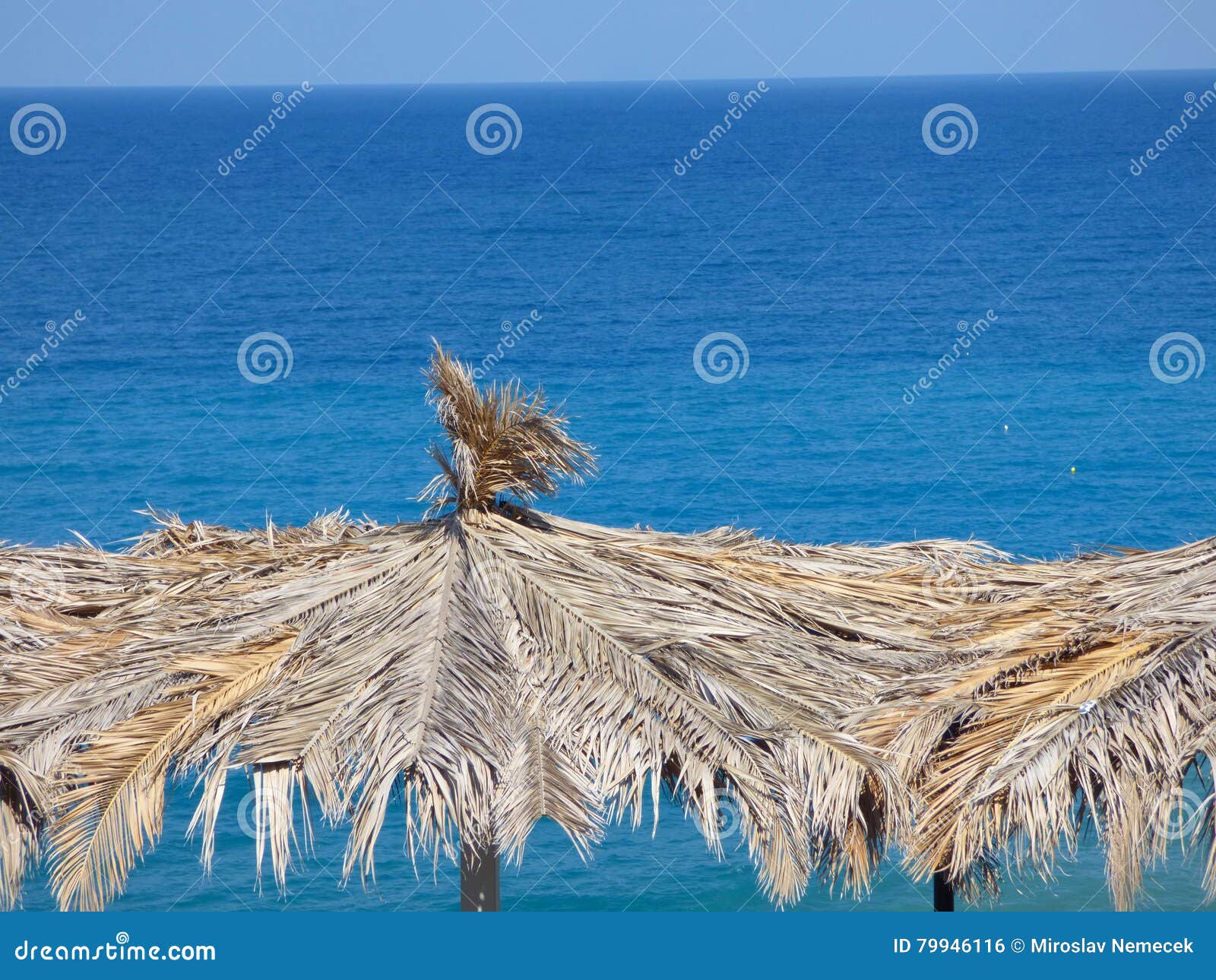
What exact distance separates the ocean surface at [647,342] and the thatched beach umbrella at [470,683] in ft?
4.45

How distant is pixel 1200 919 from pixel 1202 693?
892 mm

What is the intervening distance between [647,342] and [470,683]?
33.5 metres

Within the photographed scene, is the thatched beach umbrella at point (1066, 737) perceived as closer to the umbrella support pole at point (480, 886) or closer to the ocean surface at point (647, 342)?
the umbrella support pole at point (480, 886)

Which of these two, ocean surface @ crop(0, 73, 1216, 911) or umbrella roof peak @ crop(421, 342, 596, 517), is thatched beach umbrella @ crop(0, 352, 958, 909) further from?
ocean surface @ crop(0, 73, 1216, 911)

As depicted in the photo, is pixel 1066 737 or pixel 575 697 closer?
pixel 1066 737

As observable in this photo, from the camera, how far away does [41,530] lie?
2470cm

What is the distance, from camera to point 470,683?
4605mm

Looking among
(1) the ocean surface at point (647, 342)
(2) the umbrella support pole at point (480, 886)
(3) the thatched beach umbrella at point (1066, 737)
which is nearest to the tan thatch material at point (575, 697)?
(3) the thatched beach umbrella at point (1066, 737)

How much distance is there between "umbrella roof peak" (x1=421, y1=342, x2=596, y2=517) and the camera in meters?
5.30

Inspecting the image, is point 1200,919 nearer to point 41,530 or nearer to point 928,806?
point 928,806

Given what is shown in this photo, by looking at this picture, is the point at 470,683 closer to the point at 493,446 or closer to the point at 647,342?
the point at 493,446

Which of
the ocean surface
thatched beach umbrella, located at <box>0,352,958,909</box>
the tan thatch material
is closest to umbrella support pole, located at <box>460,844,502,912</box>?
thatched beach umbrella, located at <box>0,352,958,909</box>

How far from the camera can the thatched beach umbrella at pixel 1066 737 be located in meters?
4.24

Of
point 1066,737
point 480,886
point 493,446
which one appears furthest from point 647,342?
point 1066,737
